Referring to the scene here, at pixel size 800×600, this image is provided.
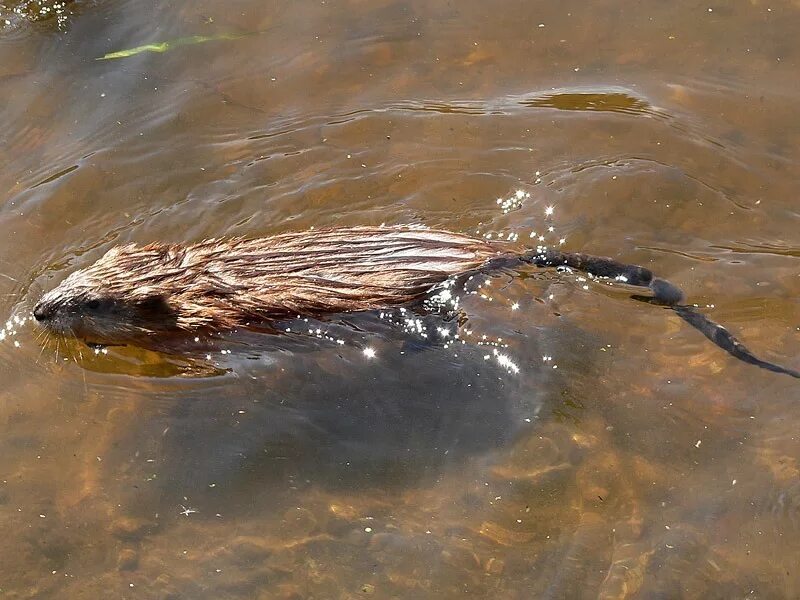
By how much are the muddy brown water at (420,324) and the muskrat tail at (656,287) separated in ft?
0.30

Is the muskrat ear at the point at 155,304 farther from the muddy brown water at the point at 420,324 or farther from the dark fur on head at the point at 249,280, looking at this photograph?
the muddy brown water at the point at 420,324

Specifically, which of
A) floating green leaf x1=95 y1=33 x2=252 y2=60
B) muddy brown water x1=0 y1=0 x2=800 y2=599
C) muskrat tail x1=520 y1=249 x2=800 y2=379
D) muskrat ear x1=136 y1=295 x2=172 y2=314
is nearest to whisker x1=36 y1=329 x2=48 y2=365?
muddy brown water x1=0 y1=0 x2=800 y2=599

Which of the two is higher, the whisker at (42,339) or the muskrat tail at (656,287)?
the whisker at (42,339)

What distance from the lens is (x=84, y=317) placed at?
5.27 meters

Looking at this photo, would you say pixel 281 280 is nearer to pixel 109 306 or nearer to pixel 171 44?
pixel 109 306

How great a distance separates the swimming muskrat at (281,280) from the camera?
486cm

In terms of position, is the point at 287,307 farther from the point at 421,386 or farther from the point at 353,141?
the point at 353,141

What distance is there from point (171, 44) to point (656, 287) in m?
4.37

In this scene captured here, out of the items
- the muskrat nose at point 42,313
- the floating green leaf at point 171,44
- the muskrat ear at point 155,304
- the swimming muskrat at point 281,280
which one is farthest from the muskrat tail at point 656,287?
the floating green leaf at point 171,44

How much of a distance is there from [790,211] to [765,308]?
847 mm

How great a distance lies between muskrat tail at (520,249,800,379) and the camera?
4.70 metres

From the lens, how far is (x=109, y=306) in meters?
5.25

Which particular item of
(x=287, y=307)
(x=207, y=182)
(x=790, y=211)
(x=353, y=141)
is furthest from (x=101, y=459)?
(x=790, y=211)

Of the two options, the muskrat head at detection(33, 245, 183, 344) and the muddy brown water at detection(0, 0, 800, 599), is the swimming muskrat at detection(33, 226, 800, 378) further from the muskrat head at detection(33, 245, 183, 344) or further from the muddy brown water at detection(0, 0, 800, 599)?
the muddy brown water at detection(0, 0, 800, 599)
